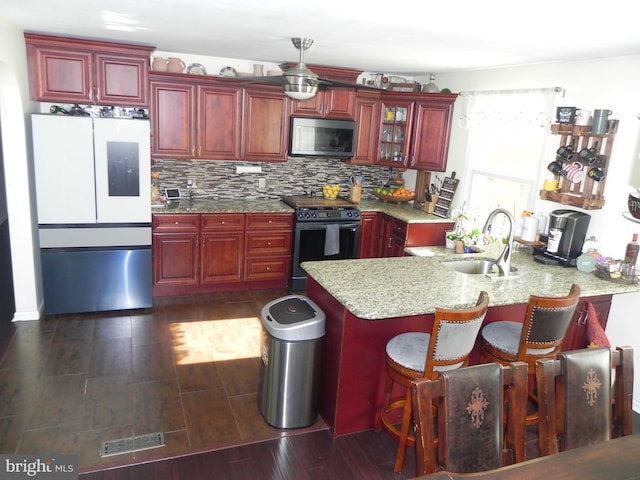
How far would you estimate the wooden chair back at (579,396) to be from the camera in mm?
1824

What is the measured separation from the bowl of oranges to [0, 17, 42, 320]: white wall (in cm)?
354

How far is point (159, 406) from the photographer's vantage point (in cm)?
303

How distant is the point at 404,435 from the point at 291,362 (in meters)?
0.71

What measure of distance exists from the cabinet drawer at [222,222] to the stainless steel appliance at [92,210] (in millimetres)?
589

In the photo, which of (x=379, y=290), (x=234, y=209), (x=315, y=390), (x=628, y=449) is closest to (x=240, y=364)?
(x=315, y=390)

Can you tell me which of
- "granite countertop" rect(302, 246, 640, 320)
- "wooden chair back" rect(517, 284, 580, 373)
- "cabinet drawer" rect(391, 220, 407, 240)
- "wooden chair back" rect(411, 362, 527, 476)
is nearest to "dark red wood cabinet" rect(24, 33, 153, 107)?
"granite countertop" rect(302, 246, 640, 320)

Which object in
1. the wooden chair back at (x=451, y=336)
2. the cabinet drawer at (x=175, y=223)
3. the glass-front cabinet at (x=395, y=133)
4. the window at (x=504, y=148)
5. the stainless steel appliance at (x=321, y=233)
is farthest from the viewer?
the glass-front cabinet at (x=395, y=133)

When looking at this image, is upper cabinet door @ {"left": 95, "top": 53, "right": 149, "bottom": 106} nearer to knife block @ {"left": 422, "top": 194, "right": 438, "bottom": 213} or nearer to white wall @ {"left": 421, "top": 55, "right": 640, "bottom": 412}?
knife block @ {"left": 422, "top": 194, "right": 438, "bottom": 213}

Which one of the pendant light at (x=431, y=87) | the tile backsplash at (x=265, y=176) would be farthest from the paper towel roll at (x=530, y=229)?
the tile backsplash at (x=265, y=176)

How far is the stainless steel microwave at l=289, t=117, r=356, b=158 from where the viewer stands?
202 inches

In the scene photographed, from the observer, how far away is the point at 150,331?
13.3 ft

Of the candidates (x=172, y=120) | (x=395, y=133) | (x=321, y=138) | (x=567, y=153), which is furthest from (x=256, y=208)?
(x=567, y=153)

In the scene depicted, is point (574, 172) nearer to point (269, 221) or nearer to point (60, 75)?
point (269, 221)

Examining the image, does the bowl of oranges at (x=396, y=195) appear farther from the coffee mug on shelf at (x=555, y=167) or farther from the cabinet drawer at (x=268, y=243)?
the coffee mug on shelf at (x=555, y=167)
